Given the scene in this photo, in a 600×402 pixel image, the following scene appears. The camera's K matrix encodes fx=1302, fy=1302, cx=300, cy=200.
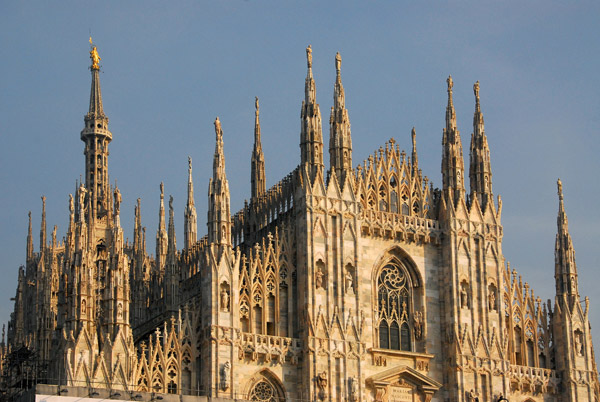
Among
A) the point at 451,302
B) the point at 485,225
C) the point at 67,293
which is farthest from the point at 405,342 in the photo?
the point at 67,293

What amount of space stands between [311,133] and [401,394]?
13806 millimetres

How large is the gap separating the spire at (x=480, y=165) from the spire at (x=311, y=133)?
976 centimetres

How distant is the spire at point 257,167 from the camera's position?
74.9 metres

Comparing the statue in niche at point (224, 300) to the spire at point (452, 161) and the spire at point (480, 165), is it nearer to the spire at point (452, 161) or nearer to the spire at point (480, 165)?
the spire at point (452, 161)

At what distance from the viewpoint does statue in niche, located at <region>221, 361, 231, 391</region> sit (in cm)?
5909

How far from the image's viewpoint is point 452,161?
229 feet

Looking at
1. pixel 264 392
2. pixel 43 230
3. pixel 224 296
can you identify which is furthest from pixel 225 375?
pixel 43 230

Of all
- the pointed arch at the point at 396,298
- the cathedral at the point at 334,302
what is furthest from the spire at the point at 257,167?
the pointed arch at the point at 396,298

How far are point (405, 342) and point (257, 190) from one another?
13975mm

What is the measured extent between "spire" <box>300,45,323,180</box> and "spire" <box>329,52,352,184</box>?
938mm

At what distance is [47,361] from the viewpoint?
7000cm

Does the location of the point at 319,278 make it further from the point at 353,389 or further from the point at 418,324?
the point at 418,324

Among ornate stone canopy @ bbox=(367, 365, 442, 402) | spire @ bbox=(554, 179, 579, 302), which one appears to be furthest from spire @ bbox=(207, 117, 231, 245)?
spire @ bbox=(554, 179, 579, 302)

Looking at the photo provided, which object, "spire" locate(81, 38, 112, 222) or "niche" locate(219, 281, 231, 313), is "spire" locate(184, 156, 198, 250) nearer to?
"niche" locate(219, 281, 231, 313)
